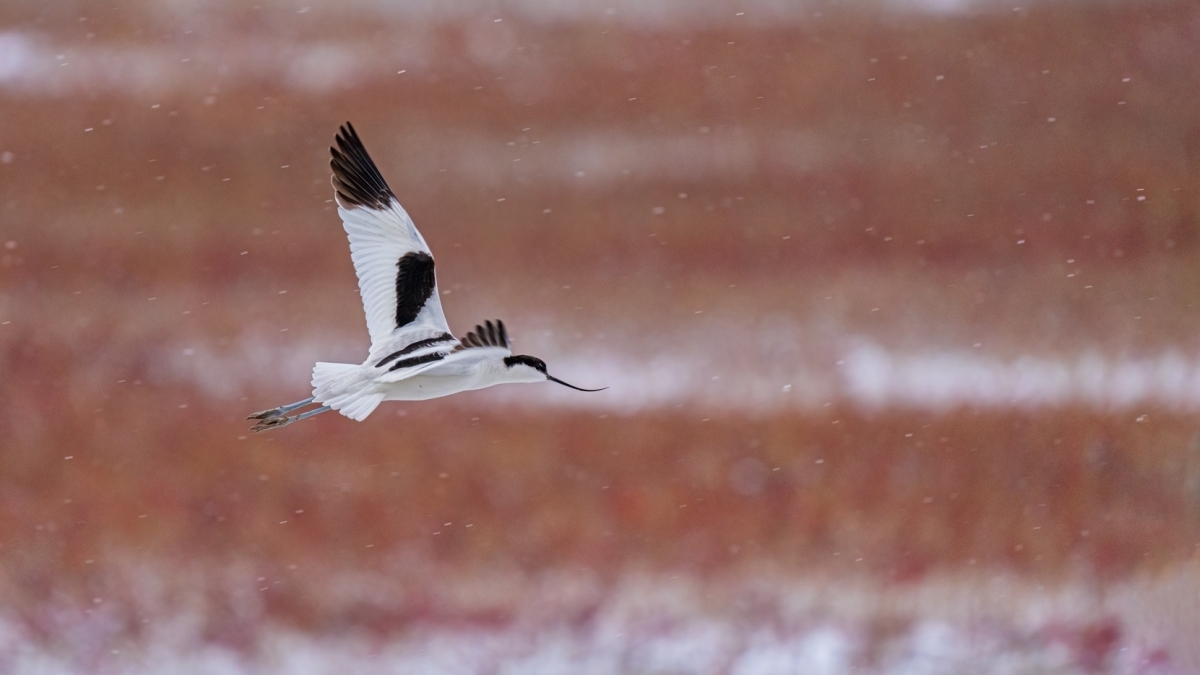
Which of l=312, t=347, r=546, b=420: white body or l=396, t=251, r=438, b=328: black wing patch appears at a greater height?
l=396, t=251, r=438, b=328: black wing patch

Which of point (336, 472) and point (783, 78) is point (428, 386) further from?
point (783, 78)

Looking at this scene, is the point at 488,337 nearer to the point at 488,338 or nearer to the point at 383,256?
the point at 488,338

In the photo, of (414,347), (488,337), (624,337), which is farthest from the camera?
(624,337)

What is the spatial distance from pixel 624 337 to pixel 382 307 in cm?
78

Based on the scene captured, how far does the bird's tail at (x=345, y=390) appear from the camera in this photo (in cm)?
87

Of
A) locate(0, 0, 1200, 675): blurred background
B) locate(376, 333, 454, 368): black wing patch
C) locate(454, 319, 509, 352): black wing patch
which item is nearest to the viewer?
locate(454, 319, 509, 352): black wing patch

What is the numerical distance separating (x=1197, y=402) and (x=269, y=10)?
1.45 meters

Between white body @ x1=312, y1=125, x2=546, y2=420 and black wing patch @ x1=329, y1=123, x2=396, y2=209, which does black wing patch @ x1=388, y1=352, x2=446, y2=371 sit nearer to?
white body @ x1=312, y1=125, x2=546, y2=420

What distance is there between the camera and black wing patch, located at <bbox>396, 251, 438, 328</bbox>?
944 millimetres

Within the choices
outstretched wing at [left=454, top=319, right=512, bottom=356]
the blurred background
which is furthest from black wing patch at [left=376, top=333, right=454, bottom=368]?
the blurred background

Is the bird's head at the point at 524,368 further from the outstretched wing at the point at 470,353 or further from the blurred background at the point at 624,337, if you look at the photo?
the blurred background at the point at 624,337

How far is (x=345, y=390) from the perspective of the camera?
89 cm

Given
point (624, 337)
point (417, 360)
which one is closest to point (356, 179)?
point (417, 360)

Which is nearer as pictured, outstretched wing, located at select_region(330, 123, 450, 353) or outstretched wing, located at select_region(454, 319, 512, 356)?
outstretched wing, located at select_region(454, 319, 512, 356)
